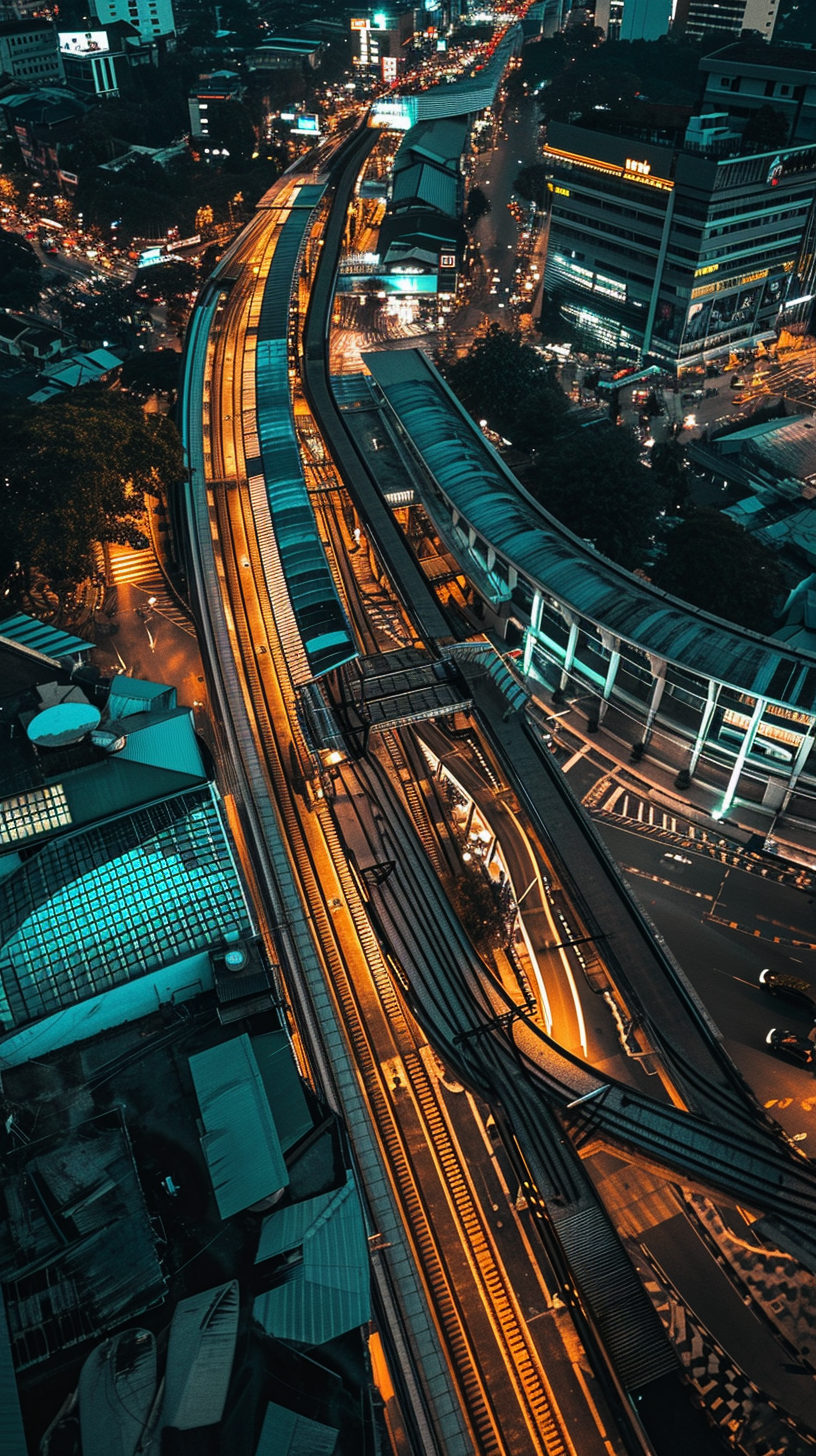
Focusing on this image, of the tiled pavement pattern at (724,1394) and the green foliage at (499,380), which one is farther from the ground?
the green foliage at (499,380)

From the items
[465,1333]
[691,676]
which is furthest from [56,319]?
[465,1333]

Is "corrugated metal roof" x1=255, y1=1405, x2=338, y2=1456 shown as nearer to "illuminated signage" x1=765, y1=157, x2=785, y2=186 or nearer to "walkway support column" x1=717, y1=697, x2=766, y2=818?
"walkway support column" x1=717, y1=697, x2=766, y2=818

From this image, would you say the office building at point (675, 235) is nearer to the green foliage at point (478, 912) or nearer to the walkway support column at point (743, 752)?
the walkway support column at point (743, 752)

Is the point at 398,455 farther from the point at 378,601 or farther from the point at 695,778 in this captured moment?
the point at 695,778

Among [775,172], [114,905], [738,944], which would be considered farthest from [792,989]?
[775,172]

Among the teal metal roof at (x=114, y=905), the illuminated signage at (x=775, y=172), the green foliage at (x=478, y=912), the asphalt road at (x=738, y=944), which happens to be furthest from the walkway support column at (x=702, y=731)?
the illuminated signage at (x=775, y=172)

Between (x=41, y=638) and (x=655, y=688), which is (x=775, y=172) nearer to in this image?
(x=655, y=688)

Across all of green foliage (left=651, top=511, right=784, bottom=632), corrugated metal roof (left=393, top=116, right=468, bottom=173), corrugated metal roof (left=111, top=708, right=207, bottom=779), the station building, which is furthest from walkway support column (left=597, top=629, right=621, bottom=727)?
corrugated metal roof (left=393, top=116, right=468, bottom=173)
